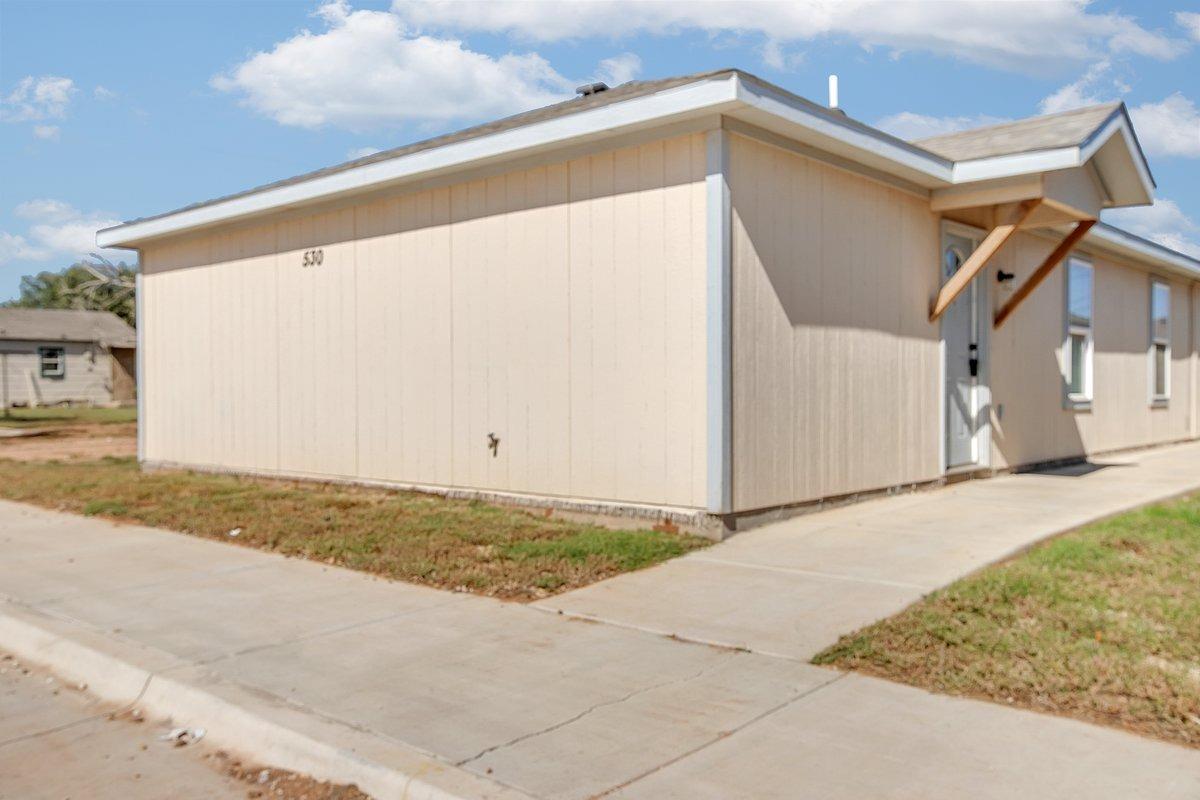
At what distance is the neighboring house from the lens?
41.3m

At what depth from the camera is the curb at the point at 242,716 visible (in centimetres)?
379

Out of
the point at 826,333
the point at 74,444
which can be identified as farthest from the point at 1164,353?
the point at 74,444

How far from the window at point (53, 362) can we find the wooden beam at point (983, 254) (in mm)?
41151

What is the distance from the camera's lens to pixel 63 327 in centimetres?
4344

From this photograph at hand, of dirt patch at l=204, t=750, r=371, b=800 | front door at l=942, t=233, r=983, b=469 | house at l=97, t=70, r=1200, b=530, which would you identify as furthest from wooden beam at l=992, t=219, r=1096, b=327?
dirt patch at l=204, t=750, r=371, b=800

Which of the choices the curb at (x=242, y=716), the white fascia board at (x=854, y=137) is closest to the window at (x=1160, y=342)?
the white fascia board at (x=854, y=137)

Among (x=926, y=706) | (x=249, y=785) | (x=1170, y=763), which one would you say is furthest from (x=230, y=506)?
(x=1170, y=763)

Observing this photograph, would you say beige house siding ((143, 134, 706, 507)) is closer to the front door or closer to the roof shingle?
the roof shingle

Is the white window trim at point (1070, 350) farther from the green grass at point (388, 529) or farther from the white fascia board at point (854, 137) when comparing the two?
the green grass at point (388, 529)

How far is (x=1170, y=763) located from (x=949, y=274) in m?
8.12

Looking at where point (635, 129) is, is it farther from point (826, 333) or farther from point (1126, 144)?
point (1126, 144)

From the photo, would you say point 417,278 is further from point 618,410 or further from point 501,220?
point 618,410

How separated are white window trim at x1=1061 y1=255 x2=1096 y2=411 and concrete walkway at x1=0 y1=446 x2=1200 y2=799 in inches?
228

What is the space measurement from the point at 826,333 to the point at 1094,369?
7.55 m
